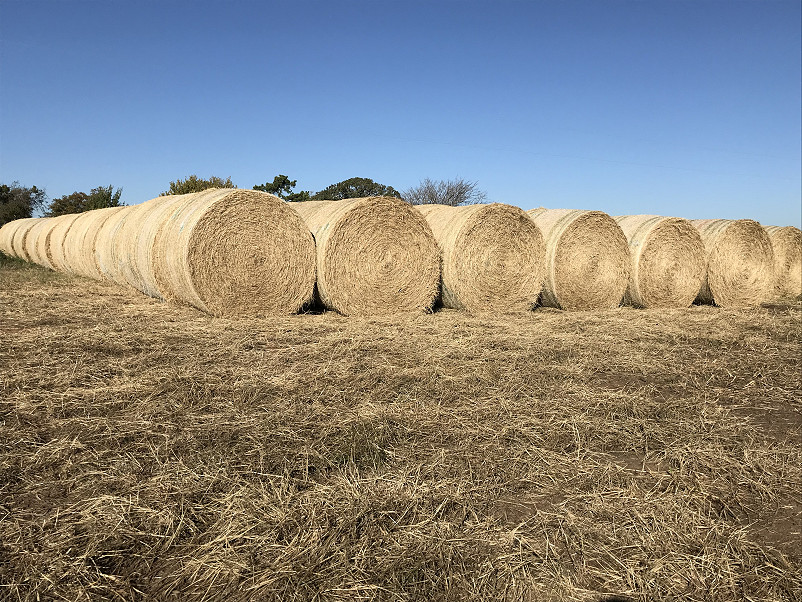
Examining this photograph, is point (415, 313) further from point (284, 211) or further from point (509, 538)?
point (509, 538)

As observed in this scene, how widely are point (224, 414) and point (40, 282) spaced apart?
11.1 metres

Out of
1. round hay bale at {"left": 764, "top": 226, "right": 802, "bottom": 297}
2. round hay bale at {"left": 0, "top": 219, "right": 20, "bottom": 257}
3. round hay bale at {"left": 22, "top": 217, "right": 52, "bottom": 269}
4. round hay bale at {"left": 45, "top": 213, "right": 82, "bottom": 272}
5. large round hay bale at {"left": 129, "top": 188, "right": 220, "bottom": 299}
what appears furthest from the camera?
round hay bale at {"left": 0, "top": 219, "right": 20, "bottom": 257}

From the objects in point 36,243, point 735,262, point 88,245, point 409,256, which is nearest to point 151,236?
point 409,256

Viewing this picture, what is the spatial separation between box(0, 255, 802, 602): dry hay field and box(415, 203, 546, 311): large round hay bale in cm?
324

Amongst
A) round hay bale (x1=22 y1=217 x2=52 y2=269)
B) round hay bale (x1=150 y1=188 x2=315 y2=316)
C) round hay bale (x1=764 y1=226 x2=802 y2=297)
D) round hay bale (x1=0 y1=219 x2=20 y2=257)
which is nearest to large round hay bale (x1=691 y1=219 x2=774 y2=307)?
round hay bale (x1=764 y1=226 x2=802 y2=297)

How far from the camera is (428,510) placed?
8.20 feet

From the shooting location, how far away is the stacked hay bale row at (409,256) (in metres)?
7.62

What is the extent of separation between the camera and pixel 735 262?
11.3 m

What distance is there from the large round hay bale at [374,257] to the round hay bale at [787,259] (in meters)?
9.00

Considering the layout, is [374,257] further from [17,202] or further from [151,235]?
[17,202]

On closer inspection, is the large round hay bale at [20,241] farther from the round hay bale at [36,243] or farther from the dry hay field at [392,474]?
the dry hay field at [392,474]

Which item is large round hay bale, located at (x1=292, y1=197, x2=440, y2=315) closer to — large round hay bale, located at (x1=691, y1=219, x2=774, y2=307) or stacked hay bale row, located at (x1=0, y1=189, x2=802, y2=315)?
stacked hay bale row, located at (x1=0, y1=189, x2=802, y2=315)

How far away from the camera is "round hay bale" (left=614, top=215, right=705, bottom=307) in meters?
9.93

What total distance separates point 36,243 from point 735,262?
21391 mm
